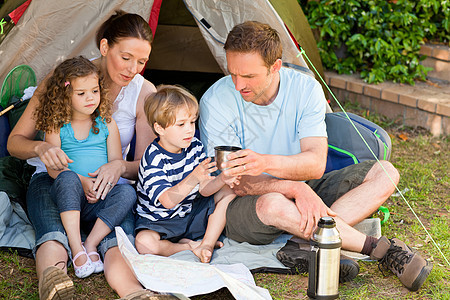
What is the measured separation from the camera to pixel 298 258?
271 centimetres

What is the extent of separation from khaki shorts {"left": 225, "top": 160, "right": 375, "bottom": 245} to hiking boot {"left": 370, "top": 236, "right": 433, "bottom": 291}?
380 mm

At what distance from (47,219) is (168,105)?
0.78 m

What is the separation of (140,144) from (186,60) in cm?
150

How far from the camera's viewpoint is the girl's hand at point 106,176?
2.91 metres

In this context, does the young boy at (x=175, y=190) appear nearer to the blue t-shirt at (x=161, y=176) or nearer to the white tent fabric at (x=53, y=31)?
the blue t-shirt at (x=161, y=176)

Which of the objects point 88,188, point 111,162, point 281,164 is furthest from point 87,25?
point 281,164

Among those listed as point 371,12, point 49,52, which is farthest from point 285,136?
point 371,12

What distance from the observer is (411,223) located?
3.40 metres

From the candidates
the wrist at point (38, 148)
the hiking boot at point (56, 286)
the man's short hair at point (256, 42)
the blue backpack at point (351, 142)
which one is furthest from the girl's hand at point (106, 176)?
the blue backpack at point (351, 142)

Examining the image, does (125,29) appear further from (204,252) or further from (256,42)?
(204,252)

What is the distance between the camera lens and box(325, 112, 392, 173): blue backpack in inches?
128

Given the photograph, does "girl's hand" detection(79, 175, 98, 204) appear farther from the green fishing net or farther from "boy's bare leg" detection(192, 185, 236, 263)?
the green fishing net

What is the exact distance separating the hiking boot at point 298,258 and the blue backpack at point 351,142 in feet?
2.39

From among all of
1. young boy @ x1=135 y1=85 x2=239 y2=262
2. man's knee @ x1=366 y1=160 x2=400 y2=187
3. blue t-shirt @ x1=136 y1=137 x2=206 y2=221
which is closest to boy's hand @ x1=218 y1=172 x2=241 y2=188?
young boy @ x1=135 y1=85 x2=239 y2=262
